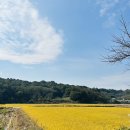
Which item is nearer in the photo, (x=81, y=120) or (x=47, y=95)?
(x=81, y=120)

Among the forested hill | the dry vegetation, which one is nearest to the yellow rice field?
the dry vegetation

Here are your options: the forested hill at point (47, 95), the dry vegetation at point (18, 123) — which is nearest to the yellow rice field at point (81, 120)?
the dry vegetation at point (18, 123)

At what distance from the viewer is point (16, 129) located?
28203mm

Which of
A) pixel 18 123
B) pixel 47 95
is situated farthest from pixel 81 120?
pixel 47 95

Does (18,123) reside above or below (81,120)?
below

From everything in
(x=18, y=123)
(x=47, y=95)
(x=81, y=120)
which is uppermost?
(x=47, y=95)

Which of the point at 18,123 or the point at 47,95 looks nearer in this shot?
the point at 18,123

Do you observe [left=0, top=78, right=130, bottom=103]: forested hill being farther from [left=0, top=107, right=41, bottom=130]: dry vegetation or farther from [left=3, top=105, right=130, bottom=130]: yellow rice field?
[left=0, top=107, right=41, bottom=130]: dry vegetation

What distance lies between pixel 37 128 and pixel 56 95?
373 ft

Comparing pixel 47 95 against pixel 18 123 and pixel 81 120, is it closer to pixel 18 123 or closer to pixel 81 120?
pixel 18 123

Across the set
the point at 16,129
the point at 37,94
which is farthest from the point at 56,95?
the point at 16,129

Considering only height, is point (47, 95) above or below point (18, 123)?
above

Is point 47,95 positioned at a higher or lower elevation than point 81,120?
higher

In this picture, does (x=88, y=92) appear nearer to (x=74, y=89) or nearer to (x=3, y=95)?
(x=74, y=89)
